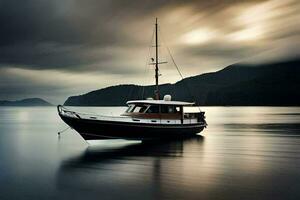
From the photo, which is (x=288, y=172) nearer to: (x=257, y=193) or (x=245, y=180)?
(x=245, y=180)

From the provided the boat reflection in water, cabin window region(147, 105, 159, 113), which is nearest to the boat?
cabin window region(147, 105, 159, 113)

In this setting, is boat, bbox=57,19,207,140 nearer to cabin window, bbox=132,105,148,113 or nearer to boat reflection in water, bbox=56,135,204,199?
cabin window, bbox=132,105,148,113

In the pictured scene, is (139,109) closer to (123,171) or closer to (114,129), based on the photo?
(114,129)

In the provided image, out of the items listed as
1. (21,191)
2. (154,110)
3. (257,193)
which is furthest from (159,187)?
(154,110)

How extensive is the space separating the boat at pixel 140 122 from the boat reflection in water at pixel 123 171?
1.56 m

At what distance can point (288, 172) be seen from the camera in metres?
18.8

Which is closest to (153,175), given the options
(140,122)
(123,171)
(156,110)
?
(123,171)

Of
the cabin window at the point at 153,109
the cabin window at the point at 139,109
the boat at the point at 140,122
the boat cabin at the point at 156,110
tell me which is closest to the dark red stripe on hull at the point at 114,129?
the boat at the point at 140,122

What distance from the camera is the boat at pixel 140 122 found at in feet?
95.6

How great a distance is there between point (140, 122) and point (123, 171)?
38.2 feet

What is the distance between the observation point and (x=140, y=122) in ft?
100

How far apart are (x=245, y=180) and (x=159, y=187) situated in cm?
462

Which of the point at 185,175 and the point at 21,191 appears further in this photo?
the point at 185,175

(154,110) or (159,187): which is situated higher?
(154,110)
